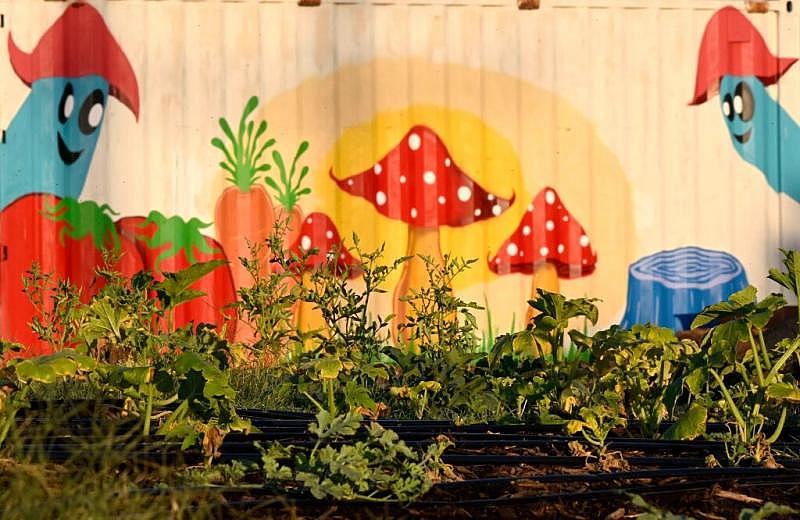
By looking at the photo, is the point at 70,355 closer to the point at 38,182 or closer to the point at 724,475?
the point at 724,475


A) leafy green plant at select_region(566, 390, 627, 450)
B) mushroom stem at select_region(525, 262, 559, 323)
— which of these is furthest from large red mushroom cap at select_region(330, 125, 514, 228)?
leafy green plant at select_region(566, 390, 627, 450)

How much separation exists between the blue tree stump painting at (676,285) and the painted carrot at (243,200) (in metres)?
2.22

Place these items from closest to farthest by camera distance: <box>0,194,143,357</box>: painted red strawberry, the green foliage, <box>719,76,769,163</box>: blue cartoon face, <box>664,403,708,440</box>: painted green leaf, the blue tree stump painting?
1. the green foliage
2. <box>664,403,708,440</box>: painted green leaf
3. <box>0,194,143,357</box>: painted red strawberry
4. the blue tree stump painting
5. <box>719,76,769,163</box>: blue cartoon face

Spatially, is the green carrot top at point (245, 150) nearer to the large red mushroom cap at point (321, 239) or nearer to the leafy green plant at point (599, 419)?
the large red mushroom cap at point (321, 239)

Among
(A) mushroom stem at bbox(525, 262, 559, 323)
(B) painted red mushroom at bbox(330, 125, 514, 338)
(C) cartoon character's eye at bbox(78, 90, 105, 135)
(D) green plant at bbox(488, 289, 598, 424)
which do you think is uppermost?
(C) cartoon character's eye at bbox(78, 90, 105, 135)

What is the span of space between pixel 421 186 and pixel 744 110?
207cm

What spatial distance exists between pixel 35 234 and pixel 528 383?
11.1 ft

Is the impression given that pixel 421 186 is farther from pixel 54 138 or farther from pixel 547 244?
pixel 54 138

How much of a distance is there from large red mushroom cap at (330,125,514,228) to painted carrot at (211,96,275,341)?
17.8 inches

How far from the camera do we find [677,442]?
11.5ft

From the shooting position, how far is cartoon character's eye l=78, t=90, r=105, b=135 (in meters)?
6.09

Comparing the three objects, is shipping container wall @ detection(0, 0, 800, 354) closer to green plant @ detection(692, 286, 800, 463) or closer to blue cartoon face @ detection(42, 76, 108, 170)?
blue cartoon face @ detection(42, 76, 108, 170)

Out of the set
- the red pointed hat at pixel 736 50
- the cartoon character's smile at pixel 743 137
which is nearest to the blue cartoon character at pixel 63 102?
the red pointed hat at pixel 736 50

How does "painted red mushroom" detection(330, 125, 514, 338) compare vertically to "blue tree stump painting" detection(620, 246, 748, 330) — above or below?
above
